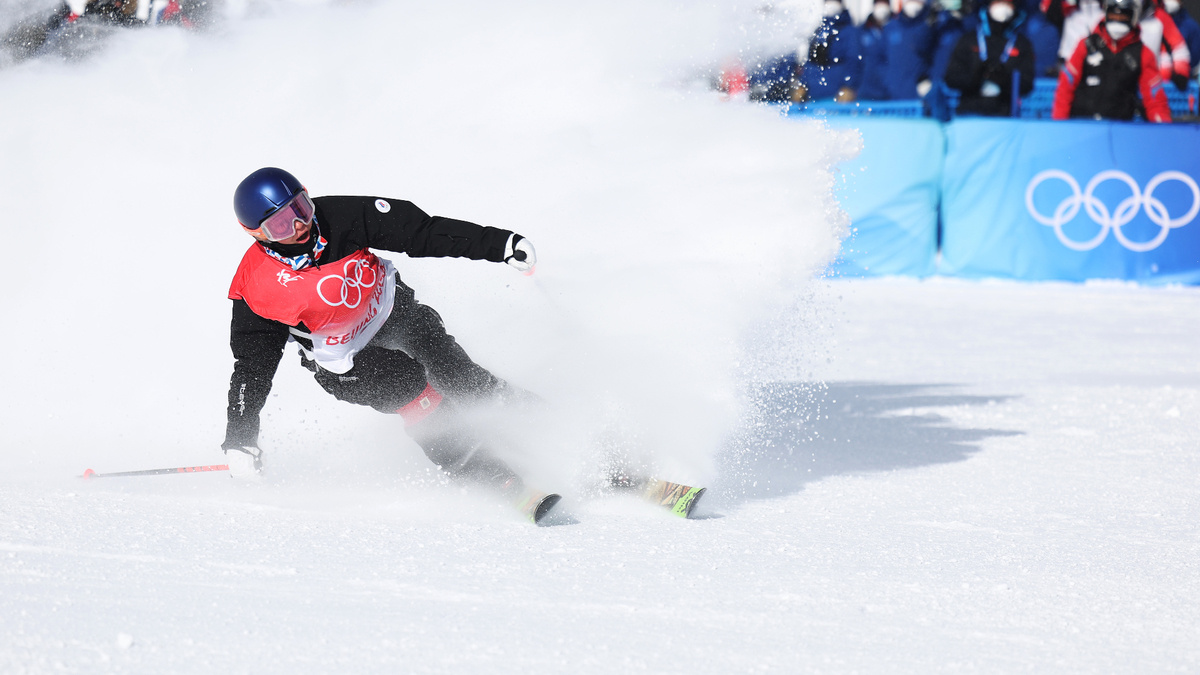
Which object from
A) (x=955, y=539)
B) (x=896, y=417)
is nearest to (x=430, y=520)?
(x=955, y=539)

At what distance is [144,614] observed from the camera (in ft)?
9.52

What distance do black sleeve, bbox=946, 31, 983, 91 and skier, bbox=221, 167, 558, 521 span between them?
8.73 m

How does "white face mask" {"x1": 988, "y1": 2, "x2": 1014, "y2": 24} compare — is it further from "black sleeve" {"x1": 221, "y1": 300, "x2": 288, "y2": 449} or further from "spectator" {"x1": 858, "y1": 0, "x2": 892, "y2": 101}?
"black sleeve" {"x1": 221, "y1": 300, "x2": 288, "y2": 449}

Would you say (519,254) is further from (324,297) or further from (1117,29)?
(1117,29)

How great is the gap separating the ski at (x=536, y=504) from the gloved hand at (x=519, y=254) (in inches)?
31.5

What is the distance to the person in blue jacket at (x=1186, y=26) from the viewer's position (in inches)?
464

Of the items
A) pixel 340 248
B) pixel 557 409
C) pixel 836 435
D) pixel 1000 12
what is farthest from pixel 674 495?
pixel 1000 12

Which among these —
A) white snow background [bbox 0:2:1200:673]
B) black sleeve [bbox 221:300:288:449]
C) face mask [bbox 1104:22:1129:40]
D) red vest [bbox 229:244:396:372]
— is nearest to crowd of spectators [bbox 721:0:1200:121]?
face mask [bbox 1104:22:1129:40]

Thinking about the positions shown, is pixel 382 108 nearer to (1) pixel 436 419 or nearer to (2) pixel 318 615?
(1) pixel 436 419

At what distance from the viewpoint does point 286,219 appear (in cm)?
378

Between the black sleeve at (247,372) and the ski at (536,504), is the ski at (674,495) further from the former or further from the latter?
the black sleeve at (247,372)

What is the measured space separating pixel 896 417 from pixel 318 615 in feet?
13.6

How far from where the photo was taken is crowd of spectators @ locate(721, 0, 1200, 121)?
1149cm

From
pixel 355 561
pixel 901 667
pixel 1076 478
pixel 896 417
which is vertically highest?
pixel 901 667
